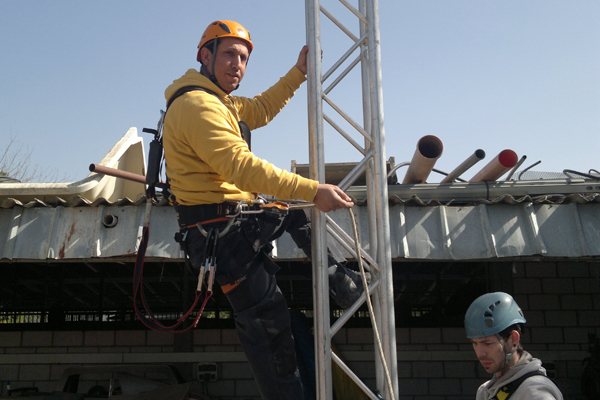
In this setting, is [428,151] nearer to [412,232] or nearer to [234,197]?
[412,232]

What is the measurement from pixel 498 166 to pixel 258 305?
10.6 ft

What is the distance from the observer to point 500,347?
8.62ft

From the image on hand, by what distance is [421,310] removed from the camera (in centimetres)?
725

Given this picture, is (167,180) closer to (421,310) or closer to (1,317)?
(421,310)

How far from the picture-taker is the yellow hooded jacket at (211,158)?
9.03ft

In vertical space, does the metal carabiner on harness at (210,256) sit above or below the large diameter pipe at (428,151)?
below

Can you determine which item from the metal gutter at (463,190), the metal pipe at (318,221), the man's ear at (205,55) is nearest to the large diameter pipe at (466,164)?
the metal gutter at (463,190)

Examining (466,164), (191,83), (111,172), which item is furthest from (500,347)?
(111,172)

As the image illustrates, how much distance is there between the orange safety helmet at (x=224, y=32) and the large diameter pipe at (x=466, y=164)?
2.88 metres

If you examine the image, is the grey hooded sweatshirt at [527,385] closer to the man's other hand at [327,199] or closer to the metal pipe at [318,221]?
the metal pipe at [318,221]

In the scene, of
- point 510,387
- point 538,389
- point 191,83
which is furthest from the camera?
point 191,83

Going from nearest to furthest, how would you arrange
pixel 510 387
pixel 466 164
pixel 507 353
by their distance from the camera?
pixel 510 387
pixel 507 353
pixel 466 164

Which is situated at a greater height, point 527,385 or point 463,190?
point 463,190

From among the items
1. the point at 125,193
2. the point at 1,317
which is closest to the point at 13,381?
the point at 1,317
